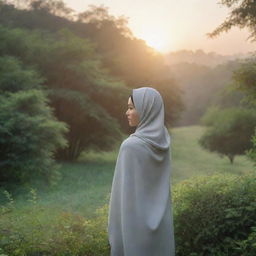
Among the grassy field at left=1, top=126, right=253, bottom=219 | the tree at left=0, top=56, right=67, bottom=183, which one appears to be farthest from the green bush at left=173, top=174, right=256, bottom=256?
the tree at left=0, top=56, right=67, bottom=183

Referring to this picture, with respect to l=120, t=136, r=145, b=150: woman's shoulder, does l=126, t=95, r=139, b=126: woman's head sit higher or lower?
higher

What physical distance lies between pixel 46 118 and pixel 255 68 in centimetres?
791

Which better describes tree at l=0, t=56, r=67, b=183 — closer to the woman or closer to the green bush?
the green bush

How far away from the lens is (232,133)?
26359mm

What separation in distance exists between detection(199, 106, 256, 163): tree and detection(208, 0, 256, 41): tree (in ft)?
47.3

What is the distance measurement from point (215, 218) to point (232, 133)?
2144 centimetres

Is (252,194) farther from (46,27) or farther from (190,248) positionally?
(46,27)

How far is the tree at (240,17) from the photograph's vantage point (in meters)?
11.3

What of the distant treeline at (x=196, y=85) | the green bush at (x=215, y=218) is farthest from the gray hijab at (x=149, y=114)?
the distant treeline at (x=196, y=85)

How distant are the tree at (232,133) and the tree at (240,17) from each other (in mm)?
14411

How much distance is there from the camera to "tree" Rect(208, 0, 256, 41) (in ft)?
37.1

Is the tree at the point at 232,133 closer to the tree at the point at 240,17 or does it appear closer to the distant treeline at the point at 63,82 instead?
the distant treeline at the point at 63,82

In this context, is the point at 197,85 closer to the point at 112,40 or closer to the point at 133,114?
the point at 112,40

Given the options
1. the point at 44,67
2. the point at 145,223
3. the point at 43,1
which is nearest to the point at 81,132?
the point at 44,67
